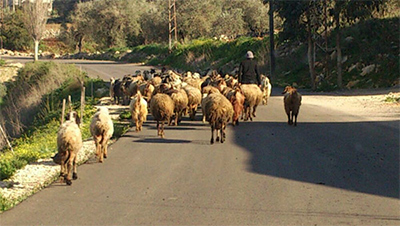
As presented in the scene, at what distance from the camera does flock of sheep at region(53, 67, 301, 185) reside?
10.1 m

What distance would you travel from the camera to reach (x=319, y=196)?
8.64 m

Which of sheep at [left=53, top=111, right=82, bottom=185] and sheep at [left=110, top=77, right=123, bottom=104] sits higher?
sheep at [left=110, top=77, right=123, bottom=104]

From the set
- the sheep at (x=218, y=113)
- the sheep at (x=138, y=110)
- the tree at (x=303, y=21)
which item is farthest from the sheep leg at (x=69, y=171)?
the tree at (x=303, y=21)

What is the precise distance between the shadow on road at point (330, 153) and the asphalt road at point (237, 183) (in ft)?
0.06

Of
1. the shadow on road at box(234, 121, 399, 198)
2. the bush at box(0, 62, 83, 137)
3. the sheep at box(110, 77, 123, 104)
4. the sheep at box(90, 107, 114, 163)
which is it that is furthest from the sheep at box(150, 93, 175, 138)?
the bush at box(0, 62, 83, 137)

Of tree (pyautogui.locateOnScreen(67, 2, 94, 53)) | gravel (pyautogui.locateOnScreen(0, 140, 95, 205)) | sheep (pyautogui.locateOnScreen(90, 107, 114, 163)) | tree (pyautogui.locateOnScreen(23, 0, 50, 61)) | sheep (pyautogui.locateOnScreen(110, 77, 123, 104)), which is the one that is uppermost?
tree (pyautogui.locateOnScreen(67, 2, 94, 53))

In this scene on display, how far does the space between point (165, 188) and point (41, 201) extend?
194 cm

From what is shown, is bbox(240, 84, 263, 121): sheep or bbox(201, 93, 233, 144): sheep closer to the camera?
bbox(201, 93, 233, 144): sheep

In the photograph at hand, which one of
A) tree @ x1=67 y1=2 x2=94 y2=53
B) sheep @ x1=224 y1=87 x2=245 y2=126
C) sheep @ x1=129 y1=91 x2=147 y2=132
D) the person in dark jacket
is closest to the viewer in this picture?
sheep @ x1=224 y1=87 x2=245 y2=126

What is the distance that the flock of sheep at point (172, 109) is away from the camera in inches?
396

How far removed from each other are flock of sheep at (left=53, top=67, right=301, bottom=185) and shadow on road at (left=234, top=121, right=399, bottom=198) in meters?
0.68

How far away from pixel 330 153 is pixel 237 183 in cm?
314

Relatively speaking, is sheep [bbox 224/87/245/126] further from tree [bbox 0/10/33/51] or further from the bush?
tree [bbox 0/10/33/51]

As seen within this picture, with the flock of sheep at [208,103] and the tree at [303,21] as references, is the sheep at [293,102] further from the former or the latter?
the tree at [303,21]
